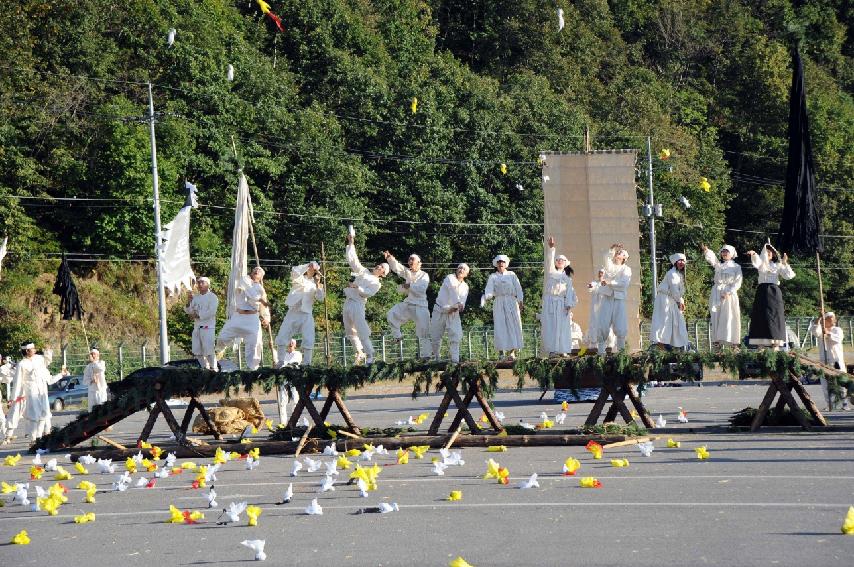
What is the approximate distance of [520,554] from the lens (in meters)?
12.0

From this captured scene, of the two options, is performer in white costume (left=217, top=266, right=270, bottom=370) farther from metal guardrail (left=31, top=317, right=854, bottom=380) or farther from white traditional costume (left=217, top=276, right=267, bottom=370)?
metal guardrail (left=31, top=317, right=854, bottom=380)

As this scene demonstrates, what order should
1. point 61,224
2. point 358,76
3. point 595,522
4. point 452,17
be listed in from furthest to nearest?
point 452,17 → point 358,76 → point 61,224 → point 595,522

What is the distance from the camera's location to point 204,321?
2361 cm

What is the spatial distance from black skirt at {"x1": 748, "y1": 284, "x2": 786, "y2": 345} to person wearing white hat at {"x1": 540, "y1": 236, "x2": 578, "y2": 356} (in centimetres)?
353

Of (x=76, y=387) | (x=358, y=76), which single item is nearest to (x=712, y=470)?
(x=76, y=387)

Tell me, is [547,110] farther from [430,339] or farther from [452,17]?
[430,339]

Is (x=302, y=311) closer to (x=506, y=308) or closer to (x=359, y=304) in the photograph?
(x=359, y=304)

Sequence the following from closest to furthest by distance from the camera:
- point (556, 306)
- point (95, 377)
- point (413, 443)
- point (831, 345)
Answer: point (413, 443), point (831, 345), point (556, 306), point (95, 377)

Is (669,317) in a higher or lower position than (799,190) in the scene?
lower

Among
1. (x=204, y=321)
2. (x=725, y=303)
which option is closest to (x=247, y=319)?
(x=204, y=321)

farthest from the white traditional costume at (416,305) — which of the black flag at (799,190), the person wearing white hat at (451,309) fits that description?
the black flag at (799,190)

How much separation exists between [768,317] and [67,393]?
24.6 m

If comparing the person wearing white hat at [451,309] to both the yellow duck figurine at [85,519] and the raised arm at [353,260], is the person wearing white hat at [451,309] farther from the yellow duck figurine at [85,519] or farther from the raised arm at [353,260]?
the yellow duck figurine at [85,519]

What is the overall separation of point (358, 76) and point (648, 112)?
16.8 meters
